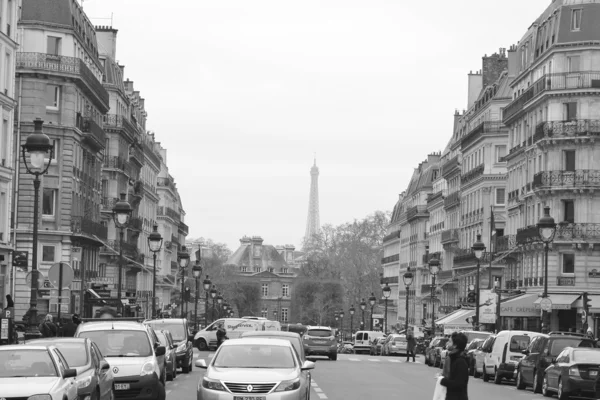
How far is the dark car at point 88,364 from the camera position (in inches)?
780

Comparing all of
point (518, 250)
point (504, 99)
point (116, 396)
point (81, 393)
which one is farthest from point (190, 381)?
point (504, 99)

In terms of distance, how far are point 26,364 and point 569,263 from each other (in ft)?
187

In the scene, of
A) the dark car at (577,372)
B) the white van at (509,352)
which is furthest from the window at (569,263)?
the dark car at (577,372)

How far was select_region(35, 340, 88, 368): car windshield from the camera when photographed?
20609 mm

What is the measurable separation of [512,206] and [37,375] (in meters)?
67.6

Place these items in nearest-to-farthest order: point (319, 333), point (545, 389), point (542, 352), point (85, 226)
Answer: point (545, 389), point (542, 352), point (319, 333), point (85, 226)

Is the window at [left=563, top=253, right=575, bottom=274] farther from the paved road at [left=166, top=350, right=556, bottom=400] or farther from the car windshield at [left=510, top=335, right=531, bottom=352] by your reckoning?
the car windshield at [left=510, top=335, right=531, bottom=352]

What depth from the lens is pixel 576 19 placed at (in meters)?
72.3

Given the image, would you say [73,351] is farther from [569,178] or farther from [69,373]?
[569,178]

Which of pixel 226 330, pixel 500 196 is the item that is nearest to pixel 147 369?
pixel 226 330

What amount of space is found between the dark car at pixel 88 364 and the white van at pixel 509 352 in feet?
68.0

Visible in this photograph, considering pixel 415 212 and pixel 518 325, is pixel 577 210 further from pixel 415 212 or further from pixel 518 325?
pixel 415 212

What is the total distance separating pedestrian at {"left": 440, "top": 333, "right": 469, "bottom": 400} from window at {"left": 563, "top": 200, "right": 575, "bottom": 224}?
56.6 m

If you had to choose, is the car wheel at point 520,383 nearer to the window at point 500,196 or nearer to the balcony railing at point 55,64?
the balcony railing at point 55,64
